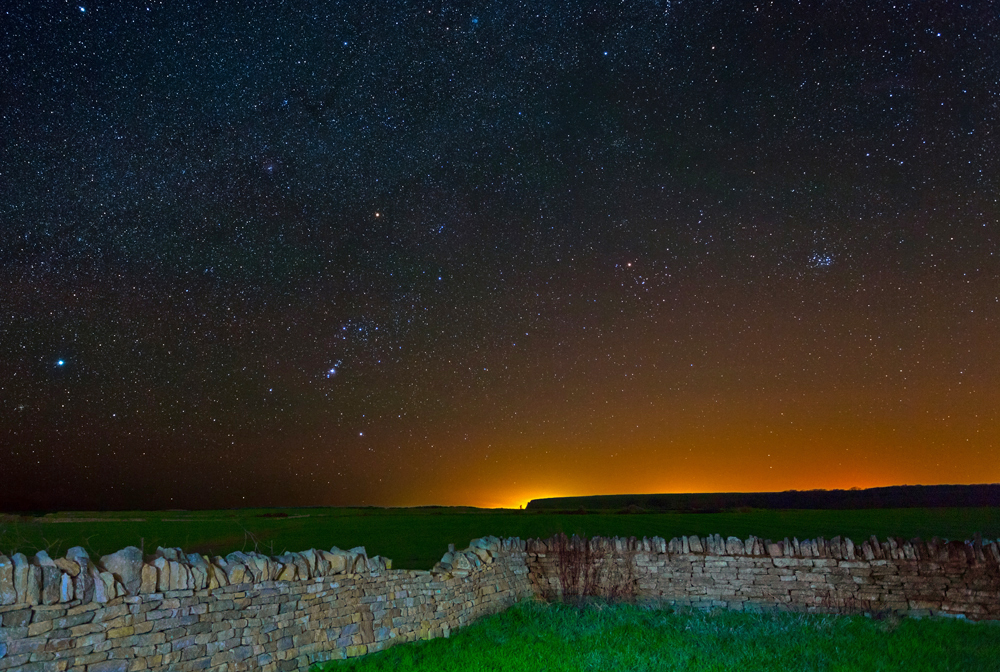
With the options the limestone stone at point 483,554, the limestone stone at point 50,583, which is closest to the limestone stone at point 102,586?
the limestone stone at point 50,583

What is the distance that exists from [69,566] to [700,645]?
9386 mm

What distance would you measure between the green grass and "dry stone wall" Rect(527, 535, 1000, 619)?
640 mm

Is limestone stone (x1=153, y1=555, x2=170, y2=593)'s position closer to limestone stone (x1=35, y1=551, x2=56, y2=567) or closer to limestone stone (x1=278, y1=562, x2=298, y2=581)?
limestone stone (x1=35, y1=551, x2=56, y2=567)

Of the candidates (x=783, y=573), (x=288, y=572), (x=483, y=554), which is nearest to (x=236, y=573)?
(x=288, y=572)

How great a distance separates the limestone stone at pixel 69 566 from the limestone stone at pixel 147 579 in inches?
28.3

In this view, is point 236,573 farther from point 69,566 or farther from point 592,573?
point 592,573

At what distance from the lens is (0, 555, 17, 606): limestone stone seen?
6336mm

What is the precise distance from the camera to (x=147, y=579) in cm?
772

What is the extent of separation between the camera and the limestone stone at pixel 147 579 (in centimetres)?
763

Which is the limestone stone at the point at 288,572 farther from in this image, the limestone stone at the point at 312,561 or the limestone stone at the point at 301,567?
the limestone stone at the point at 312,561

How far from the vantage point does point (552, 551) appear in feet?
52.2

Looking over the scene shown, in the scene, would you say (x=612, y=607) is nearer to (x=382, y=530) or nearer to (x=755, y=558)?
(x=755, y=558)

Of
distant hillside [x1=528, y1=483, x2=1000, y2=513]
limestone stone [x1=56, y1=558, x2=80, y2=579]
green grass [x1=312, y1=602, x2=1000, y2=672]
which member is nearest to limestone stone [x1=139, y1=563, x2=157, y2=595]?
limestone stone [x1=56, y1=558, x2=80, y2=579]

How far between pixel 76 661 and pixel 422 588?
246 inches
